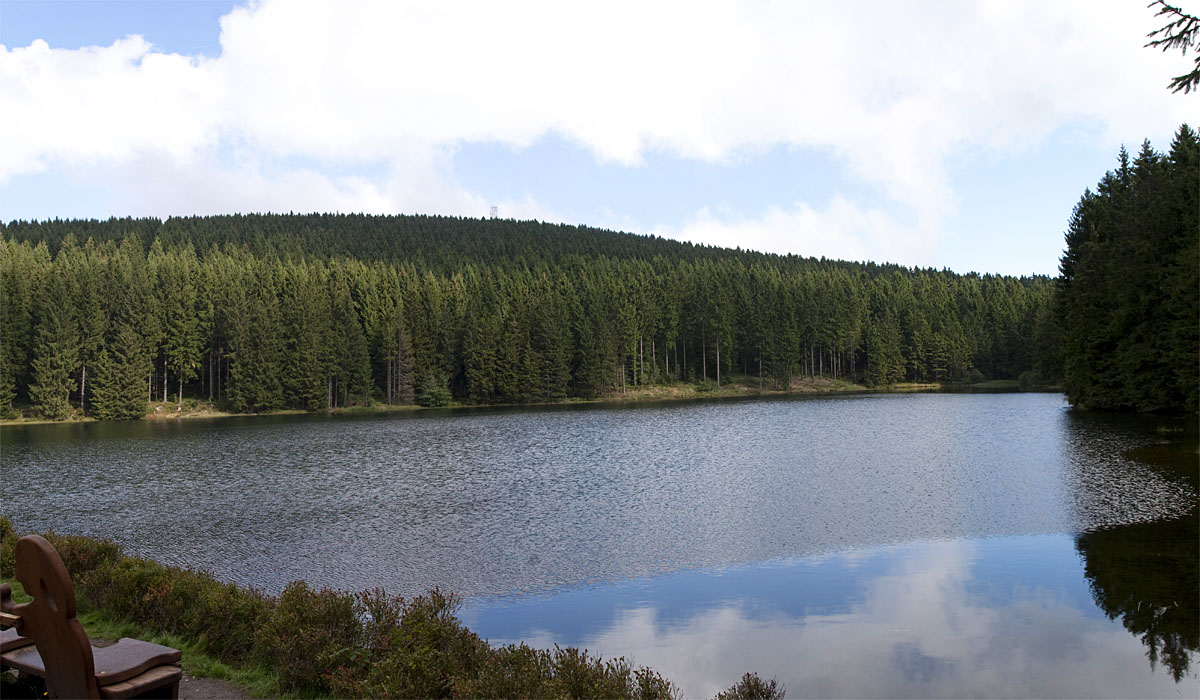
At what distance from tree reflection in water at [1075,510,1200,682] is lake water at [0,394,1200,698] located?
0.19ft

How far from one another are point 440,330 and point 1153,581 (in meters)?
81.3

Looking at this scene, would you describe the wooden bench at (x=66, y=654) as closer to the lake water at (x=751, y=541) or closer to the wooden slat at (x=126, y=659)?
the wooden slat at (x=126, y=659)

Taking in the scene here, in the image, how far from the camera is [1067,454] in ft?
95.8

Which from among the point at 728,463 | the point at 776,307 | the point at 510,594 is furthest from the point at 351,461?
the point at 776,307

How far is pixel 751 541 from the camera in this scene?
17.5 meters

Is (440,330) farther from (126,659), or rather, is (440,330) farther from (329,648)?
(126,659)

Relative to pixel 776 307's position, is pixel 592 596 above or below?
below

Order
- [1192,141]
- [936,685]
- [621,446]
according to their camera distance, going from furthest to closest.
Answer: [1192,141] → [621,446] → [936,685]

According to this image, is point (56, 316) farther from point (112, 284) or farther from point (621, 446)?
point (621, 446)

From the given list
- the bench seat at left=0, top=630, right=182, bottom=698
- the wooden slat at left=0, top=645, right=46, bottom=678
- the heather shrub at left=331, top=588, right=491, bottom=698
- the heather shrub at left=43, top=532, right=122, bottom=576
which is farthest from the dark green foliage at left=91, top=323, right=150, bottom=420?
the bench seat at left=0, top=630, right=182, bottom=698

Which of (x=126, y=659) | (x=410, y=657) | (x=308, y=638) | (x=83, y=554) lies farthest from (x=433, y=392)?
(x=126, y=659)

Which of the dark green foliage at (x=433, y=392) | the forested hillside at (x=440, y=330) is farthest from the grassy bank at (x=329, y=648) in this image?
the dark green foliage at (x=433, y=392)

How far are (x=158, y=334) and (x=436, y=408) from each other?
28.4m

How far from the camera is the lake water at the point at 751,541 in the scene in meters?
10.9
